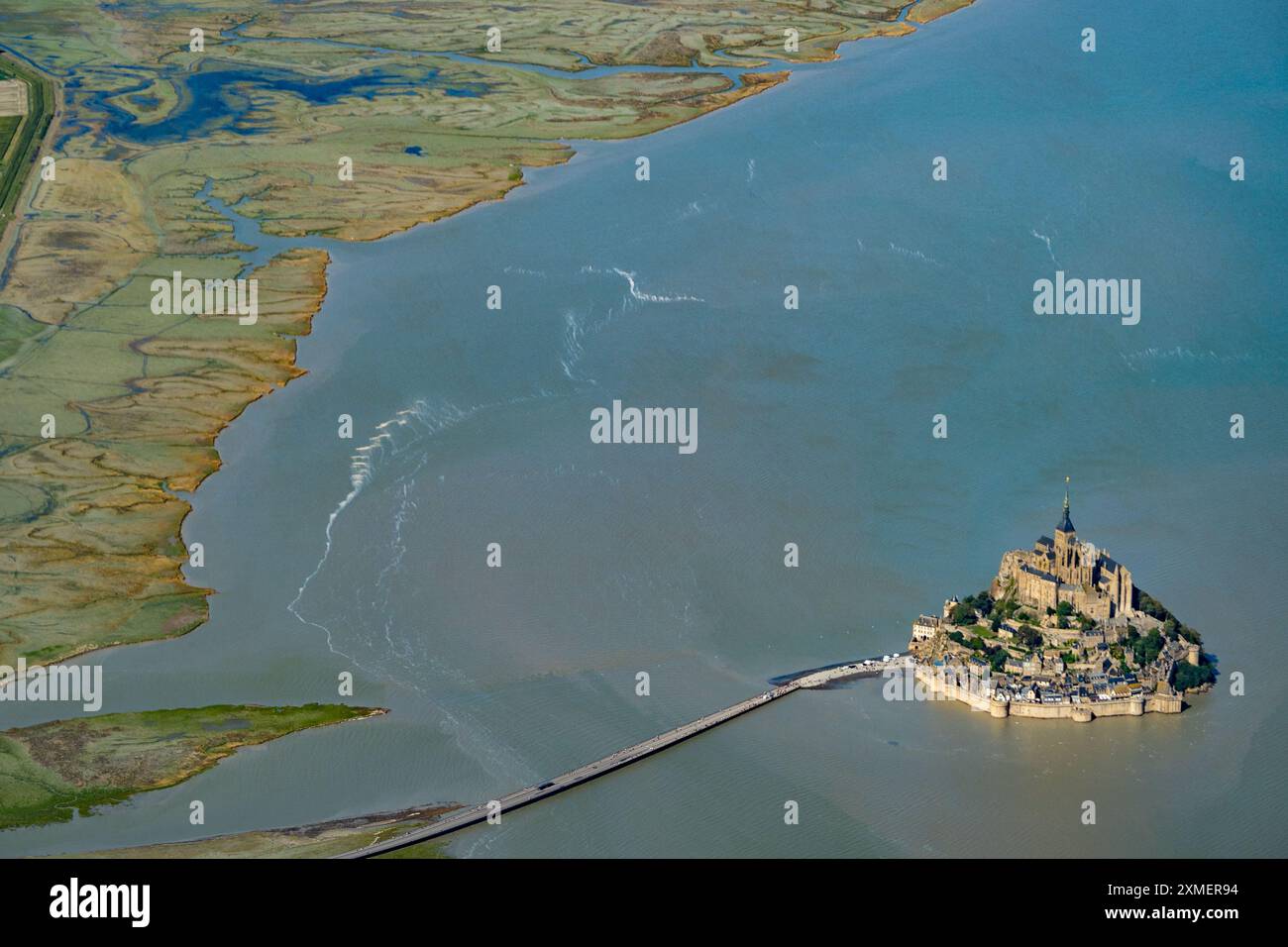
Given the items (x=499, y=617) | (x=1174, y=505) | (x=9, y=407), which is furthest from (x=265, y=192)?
(x=1174, y=505)

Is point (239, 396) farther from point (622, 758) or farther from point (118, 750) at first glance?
point (622, 758)

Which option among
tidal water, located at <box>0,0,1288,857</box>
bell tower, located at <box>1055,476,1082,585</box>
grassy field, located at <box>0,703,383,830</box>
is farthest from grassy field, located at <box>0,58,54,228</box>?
bell tower, located at <box>1055,476,1082,585</box>

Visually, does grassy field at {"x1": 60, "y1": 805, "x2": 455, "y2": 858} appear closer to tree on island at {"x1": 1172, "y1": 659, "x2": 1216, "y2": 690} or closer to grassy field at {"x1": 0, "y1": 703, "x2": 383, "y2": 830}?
grassy field at {"x1": 0, "y1": 703, "x2": 383, "y2": 830}

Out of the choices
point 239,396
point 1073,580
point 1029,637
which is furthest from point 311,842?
point 239,396

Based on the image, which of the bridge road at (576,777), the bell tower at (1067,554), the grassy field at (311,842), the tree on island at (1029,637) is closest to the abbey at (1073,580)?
the bell tower at (1067,554)

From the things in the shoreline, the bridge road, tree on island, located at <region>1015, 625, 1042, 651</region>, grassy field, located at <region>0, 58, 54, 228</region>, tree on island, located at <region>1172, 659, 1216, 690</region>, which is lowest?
the bridge road
